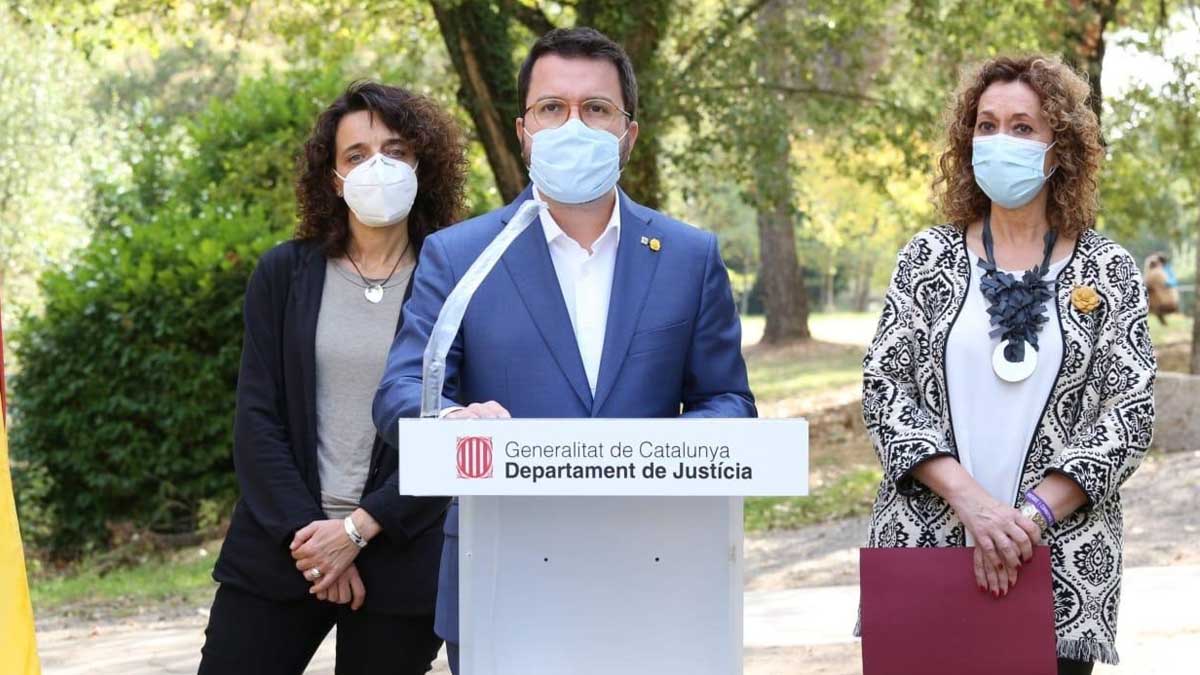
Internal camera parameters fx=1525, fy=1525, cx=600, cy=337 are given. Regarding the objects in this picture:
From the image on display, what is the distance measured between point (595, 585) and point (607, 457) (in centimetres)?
35

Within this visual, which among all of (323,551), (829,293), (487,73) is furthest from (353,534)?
(829,293)

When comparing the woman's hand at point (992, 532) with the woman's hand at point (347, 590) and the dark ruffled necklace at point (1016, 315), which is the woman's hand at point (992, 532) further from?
the woman's hand at point (347, 590)

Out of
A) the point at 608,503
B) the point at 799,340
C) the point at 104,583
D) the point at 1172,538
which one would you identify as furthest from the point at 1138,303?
the point at 799,340

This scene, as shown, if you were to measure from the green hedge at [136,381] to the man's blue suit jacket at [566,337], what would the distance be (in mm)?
7922

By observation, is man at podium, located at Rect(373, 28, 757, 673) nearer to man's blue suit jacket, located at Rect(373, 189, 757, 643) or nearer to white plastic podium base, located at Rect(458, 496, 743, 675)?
man's blue suit jacket, located at Rect(373, 189, 757, 643)

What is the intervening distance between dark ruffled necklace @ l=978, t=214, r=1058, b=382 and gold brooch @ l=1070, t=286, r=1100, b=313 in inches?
2.2

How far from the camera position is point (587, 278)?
3.29 metres

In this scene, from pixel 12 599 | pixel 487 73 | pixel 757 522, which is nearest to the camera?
pixel 12 599

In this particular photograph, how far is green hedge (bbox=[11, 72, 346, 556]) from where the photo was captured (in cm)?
1089

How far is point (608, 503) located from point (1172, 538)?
7.59m

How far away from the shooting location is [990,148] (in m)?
3.75

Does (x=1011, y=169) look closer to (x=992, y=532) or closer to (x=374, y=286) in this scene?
(x=992, y=532)

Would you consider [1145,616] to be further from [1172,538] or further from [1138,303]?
[1138,303]

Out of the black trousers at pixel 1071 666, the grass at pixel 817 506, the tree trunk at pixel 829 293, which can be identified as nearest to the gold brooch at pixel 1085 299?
the black trousers at pixel 1071 666
